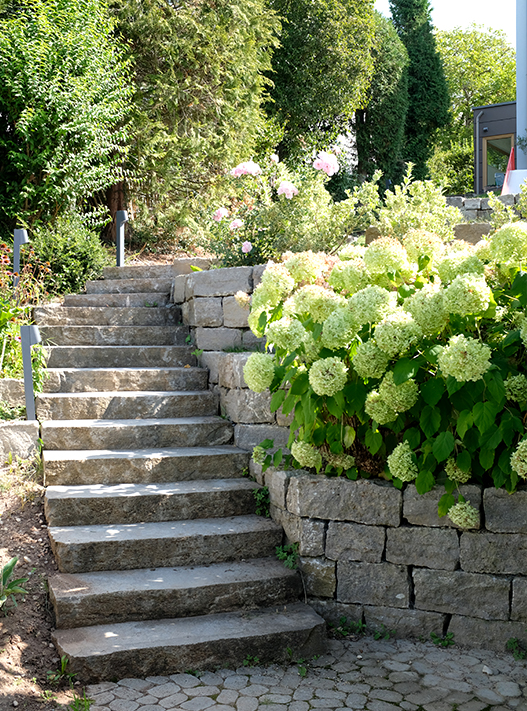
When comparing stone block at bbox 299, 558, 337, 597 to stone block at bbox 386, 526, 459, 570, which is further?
stone block at bbox 299, 558, 337, 597

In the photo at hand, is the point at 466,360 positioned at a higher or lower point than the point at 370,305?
lower

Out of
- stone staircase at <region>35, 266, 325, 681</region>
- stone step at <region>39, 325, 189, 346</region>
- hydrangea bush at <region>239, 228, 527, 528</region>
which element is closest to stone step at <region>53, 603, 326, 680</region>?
stone staircase at <region>35, 266, 325, 681</region>

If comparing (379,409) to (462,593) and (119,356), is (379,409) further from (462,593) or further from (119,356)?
(119,356)

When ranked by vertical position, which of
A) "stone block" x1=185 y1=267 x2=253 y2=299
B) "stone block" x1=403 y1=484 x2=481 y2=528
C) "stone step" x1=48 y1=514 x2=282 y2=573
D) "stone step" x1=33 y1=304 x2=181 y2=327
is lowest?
"stone step" x1=48 y1=514 x2=282 y2=573

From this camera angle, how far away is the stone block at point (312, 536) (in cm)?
338

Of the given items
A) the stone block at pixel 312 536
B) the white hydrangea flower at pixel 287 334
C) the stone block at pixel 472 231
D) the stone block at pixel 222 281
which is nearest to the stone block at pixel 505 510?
the stone block at pixel 312 536

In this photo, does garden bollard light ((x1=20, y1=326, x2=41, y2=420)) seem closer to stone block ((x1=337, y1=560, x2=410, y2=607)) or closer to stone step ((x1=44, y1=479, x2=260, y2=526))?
stone step ((x1=44, y1=479, x2=260, y2=526))

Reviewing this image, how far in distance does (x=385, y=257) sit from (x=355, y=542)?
147 cm

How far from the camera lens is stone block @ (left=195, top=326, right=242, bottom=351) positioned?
5.14 metres

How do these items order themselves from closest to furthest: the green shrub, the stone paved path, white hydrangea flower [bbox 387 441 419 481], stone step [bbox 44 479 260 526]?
the stone paved path → white hydrangea flower [bbox 387 441 419 481] → stone step [bbox 44 479 260 526] → the green shrub

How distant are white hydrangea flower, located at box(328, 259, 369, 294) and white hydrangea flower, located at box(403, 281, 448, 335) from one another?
0.33 m

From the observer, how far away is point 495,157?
60.1 feet

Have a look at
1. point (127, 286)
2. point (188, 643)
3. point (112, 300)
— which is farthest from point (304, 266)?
point (127, 286)

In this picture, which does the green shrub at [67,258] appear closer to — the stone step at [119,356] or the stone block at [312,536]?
the stone step at [119,356]
